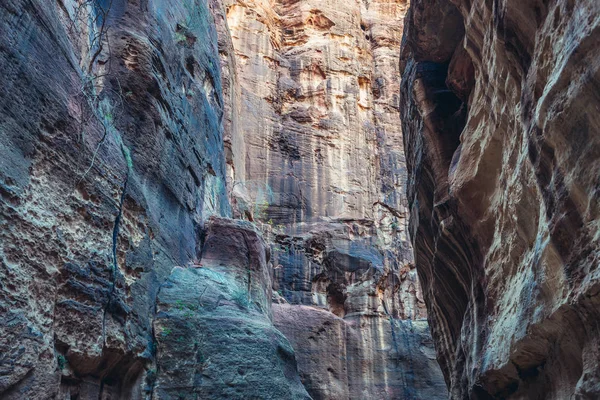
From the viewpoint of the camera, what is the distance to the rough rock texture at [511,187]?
453 cm

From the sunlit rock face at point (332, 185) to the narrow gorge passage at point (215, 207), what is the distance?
285 inches

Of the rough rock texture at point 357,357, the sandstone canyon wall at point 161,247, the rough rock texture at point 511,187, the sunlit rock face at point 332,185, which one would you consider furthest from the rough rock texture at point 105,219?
the sunlit rock face at point 332,185

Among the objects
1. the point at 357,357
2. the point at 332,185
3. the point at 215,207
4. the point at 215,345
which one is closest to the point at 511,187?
the point at 215,345

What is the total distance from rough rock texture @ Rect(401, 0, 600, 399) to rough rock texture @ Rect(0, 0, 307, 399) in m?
3.45

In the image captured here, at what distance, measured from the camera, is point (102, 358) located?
25.5 ft

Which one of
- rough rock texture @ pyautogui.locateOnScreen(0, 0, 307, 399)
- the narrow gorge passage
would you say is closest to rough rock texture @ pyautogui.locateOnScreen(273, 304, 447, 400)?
the narrow gorge passage

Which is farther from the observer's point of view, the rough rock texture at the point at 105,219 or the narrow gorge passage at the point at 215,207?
the rough rock texture at the point at 105,219

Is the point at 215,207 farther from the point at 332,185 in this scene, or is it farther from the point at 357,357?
the point at 332,185

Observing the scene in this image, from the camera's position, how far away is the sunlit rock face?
20.0 meters

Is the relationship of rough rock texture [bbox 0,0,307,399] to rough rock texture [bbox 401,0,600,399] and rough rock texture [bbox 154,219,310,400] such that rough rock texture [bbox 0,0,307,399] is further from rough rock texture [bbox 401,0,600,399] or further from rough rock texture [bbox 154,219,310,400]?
rough rock texture [bbox 401,0,600,399]

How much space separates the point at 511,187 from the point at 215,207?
9079mm

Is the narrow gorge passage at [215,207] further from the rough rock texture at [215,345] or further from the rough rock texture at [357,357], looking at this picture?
the rough rock texture at [357,357]

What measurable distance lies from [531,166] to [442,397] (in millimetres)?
15878

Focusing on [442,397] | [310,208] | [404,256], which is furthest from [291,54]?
[442,397]
